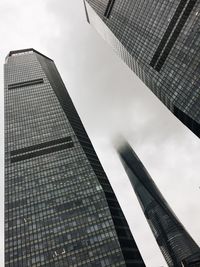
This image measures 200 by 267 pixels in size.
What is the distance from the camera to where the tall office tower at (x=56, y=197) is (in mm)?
93688

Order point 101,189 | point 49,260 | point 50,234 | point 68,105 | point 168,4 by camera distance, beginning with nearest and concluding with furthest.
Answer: point 49,260 → point 50,234 → point 101,189 → point 168,4 → point 68,105

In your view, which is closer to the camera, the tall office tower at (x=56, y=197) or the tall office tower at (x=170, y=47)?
the tall office tower at (x=56, y=197)

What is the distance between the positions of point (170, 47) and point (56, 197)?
7059 cm

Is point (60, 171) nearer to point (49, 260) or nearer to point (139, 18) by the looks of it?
point (49, 260)

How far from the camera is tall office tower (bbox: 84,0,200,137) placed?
358 feet

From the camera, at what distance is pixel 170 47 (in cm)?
12088

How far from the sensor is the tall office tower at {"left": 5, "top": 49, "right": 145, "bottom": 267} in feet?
307

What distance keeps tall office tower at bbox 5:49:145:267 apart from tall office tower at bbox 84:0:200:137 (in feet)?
132

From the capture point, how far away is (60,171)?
118 m

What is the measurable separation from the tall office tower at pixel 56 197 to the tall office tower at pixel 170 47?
1588 inches

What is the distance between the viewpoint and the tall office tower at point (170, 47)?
109m

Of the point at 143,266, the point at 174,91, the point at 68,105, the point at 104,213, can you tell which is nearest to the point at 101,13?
the point at 68,105

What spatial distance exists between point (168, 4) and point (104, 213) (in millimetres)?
81722

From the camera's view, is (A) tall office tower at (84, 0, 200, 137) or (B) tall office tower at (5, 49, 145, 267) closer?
(B) tall office tower at (5, 49, 145, 267)
